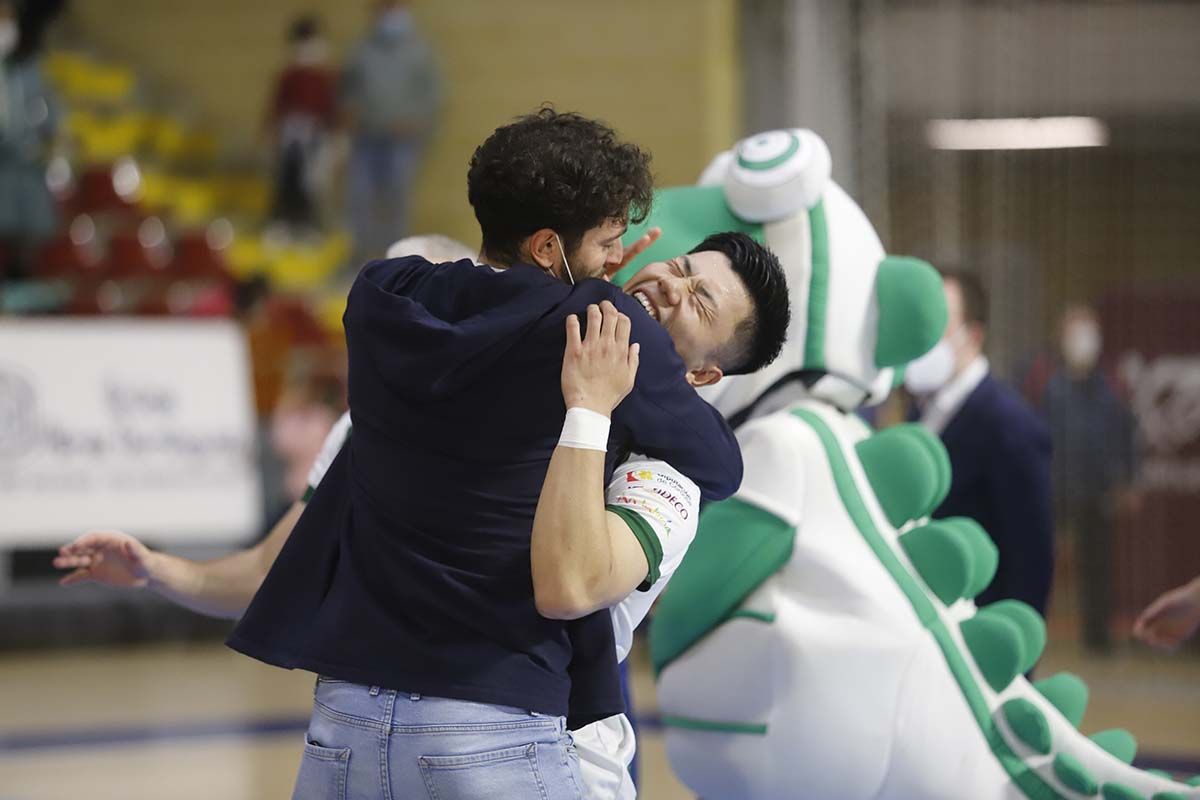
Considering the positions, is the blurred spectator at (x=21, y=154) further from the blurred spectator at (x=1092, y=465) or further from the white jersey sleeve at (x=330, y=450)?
the white jersey sleeve at (x=330, y=450)

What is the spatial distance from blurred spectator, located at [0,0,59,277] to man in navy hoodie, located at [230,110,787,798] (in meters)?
8.03

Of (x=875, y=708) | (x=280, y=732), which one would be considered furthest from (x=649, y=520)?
(x=280, y=732)

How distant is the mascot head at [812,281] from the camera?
3.19 meters

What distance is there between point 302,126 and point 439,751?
31.9 feet

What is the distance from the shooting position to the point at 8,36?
9.73m

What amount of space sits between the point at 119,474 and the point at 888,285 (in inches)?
230

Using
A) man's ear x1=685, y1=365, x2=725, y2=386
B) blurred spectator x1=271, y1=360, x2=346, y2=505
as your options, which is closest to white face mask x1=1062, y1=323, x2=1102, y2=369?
blurred spectator x1=271, y1=360, x2=346, y2=505

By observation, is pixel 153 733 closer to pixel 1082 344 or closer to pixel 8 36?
pixel 8 36

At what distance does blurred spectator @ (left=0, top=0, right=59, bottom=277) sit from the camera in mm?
9344

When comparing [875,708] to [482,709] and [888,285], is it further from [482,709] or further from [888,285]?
[482,709]

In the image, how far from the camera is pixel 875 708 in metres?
2.94

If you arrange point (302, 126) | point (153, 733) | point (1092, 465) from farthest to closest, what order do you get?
→ point (302, 126) < point (1092, 465) < point (153, 733)

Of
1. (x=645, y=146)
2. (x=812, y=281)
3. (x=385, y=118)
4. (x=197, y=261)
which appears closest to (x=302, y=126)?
(x=385, y=118)

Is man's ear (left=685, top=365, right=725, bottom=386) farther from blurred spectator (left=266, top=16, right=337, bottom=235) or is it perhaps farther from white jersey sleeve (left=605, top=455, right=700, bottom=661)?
blurred spectator (left=266, top=16, right=337, bottom=235)
